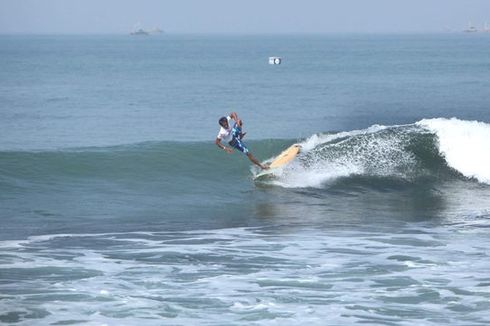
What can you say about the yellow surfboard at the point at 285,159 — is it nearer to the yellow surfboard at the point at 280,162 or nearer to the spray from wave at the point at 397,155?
the yellow surfboard at the point at 280,162

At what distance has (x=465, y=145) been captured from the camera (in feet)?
94.5

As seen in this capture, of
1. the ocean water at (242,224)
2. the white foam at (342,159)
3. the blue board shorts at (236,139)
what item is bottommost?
the ocean water at (242,224)

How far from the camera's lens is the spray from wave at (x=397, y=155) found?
26.7 metres

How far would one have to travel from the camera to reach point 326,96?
62.4 metres

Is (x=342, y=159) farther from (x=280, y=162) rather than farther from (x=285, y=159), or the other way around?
(x=280, y=162)

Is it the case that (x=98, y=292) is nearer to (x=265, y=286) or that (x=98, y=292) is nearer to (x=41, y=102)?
(x=265, y=286)

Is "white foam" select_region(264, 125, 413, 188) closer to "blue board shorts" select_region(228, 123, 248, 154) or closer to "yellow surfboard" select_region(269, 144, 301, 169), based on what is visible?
"yellow surfboard" select_region(269, 144, 301, 169)

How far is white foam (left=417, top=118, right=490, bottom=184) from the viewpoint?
27.6 m

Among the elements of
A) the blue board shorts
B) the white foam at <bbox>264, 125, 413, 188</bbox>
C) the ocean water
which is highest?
the blue board shorts

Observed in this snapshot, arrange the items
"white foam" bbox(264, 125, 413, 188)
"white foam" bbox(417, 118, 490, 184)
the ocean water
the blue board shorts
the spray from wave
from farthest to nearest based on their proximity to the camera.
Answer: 1. "white foam" bbox(417, 118, 490, 184)
2. the spray from wave
3. "white foam" bbox(264, 125, 413, 188)
4. the blue board shorts
5. the ocean water

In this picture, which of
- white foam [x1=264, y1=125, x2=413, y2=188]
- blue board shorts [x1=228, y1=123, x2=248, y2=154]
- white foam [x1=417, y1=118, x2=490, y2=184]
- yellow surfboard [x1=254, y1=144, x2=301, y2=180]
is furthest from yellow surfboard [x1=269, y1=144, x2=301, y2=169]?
white foam [x1=417, y1=118, x2=490, y2=184]

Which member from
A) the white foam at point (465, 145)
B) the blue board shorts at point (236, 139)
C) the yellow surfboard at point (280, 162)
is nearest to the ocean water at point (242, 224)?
the white foam at point (465, 145)

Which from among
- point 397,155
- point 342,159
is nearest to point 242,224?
point 342,159

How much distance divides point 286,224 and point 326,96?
42185 mm
